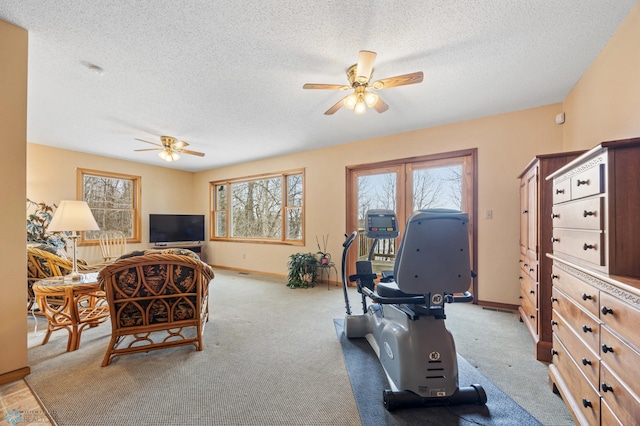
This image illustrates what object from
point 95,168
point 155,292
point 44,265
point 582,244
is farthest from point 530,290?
point 95,168

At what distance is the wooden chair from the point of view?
509cm

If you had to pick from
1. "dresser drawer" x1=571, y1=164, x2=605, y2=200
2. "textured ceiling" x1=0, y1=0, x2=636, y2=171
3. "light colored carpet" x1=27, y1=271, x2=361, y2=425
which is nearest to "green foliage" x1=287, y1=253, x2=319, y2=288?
"light colored carpet" x1=27, y1=271, x2=361, y2=425

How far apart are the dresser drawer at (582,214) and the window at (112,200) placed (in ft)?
22.4

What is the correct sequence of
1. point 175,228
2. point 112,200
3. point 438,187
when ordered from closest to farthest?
point 438,187, point 112,200, point 175,228

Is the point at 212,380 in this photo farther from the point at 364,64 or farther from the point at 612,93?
the point at 612,93

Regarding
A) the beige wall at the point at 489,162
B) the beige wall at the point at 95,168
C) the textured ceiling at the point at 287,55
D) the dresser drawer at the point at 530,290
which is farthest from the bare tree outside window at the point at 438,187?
the beige wall at the point at 95,168

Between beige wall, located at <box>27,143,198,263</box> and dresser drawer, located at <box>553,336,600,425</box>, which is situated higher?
beige wall, located at <box>27,143,198,263</box>

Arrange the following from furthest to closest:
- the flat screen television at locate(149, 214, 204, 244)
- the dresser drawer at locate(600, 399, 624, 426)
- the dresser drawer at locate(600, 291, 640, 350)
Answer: the flat screen television at locate(149, 214, 204, 244)
the dresser drawer at locate(600, 399, 624, 426)
the dresser drawer at locate(600, 291, 640, 350)

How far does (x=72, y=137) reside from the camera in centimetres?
410

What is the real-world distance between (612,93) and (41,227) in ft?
22.5

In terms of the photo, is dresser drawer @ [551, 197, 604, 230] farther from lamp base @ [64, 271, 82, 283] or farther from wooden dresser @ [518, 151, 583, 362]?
lamp base @ [64, 271, 82, 283]

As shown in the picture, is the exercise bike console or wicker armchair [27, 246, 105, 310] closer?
the exercise bike console

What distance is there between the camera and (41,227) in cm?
398

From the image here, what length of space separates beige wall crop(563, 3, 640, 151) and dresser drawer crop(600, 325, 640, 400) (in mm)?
1451
